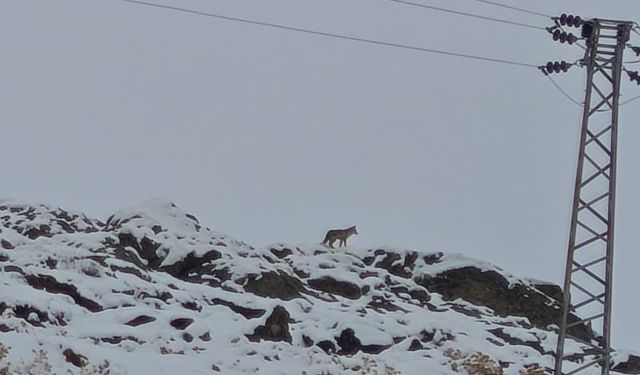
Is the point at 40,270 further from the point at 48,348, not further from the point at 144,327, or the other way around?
the point at 48,348

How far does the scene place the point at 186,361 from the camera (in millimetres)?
15836

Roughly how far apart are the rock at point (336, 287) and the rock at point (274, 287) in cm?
151

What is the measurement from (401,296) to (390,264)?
3051 mm

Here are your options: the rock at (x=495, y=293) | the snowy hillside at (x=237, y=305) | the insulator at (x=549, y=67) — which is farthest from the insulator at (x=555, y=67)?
the rock at (x=495, y=293)

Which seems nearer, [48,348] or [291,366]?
[48,348]

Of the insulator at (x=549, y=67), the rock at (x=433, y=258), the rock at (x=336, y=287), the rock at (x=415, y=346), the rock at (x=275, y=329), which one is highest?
the insulator at (x=549, y=67)

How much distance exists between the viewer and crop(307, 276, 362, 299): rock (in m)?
25.5

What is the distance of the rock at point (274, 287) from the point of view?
2327cm

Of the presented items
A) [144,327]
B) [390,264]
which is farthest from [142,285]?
[390,264]

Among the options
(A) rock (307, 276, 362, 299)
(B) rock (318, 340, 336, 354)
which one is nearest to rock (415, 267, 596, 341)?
(A) rock (307, 276, 362, 299)

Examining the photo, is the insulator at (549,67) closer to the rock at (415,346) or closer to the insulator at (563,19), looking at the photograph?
the insulator at (563,19)

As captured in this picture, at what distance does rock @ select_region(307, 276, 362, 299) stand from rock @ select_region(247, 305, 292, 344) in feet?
20.0

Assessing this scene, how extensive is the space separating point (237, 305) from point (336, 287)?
16.6 ft

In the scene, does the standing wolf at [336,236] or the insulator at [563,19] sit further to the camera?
the standing wolf at [336,236]
